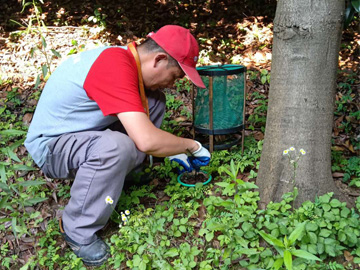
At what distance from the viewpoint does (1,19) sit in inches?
221

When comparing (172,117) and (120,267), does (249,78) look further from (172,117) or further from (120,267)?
(120,267)

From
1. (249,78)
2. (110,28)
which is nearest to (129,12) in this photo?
(110,28)

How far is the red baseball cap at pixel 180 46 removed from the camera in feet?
6.72

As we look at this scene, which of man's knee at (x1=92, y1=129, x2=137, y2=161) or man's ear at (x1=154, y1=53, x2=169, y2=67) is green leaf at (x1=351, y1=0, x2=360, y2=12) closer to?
man's ear at (x1=154, y1=53, x2=169, y2=67)

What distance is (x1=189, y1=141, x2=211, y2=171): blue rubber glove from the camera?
2334 millimetres

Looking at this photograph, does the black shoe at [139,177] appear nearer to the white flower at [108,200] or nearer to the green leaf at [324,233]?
the white flower at [108,200]

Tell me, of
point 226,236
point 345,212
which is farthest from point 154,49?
point 345,212

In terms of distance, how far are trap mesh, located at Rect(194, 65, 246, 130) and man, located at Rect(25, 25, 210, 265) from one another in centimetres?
45

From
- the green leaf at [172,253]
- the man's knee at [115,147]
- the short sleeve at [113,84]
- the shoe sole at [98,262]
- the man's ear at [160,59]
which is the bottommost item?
the shoe sole at [98,262]

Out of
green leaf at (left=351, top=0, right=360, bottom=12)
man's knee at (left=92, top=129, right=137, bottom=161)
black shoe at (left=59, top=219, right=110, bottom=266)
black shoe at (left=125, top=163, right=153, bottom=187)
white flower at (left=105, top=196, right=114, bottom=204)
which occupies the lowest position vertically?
black shoe at (left=59, top=219, right=110, bottom=266)

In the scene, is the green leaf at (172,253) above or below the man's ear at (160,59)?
below

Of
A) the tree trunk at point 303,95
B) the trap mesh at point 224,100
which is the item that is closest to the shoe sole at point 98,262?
the tree trunk at point 303,95

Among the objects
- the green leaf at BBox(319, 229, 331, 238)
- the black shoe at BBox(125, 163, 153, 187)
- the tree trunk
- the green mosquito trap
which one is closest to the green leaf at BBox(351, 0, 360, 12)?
the tree trunk

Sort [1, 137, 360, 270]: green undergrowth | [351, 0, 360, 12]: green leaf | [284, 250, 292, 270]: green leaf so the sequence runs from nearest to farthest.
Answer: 1. [284, 250, 292, 270]: green leaf
2. [1, 137, 360, 270]: green undergrowth
3. [351, 0, 360, 12]: green leaf
